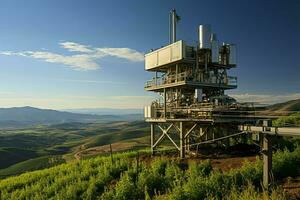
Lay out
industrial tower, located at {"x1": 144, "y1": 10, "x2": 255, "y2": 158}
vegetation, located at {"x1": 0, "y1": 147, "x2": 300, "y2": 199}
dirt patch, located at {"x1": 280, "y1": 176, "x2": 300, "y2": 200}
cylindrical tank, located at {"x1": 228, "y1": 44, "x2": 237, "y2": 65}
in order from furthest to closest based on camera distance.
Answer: cylindrical tank, located at {"x1": 228, "y1": 44, "x2": 237, "y2": 65} → industrial tower, located at {"x1": 144, "y1": 10, "x2": 255, "y2": 158} → vegetation, located at {"x1": 0, "y1": 147, "x2": 300, "y2": 199} → dirt patch, located at {"x1": 280, "y1": 176, "x2": 300, "y2": 200}

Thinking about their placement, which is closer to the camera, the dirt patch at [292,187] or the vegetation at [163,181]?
the dirt patch at [292,187]

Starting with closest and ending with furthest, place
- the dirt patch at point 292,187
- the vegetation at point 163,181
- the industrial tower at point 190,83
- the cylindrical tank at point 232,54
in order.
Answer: the dirt patch at point 292,187
the vegetation at point 163,181
the industrial tower at point 190,83
the cylindrical tank at point 232,54

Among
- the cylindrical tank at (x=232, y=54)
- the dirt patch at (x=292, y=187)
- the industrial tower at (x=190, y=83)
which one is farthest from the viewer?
the cylindrical tank at (x=232, y=54)

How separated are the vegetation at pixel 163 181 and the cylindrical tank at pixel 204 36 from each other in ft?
37.0

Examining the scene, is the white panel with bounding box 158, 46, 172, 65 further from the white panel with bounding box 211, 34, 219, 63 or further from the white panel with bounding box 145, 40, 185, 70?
the white panel with bounding box 211, 34, 219, 63

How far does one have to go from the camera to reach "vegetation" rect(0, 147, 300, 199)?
1480 centimetres

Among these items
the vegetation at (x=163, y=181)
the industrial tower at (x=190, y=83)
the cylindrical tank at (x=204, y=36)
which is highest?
the cylindrical tank at (x=204, y=36)

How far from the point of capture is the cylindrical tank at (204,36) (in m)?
29.3

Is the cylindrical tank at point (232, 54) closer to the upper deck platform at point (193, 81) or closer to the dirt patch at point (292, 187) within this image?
the upper deck platform at point (193, 81)

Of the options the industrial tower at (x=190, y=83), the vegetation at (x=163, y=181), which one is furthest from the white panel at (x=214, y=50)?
the vegetation at (x=163, y=181)

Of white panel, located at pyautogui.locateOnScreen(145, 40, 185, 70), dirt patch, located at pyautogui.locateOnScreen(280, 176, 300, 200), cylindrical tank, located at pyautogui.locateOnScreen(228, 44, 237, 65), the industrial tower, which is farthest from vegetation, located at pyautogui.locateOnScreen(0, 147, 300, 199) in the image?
cylindrical tank, located at pyautogui.locateOnScreen(228, 44, 237, 65)

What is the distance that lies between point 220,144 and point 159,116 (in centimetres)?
684

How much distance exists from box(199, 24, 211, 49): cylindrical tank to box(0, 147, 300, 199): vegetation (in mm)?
11272

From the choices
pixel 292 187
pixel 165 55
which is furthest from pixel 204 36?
pixel 292 187
